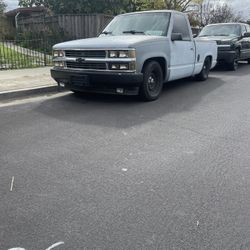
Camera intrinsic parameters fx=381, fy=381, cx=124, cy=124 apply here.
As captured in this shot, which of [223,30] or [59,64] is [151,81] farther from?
[223,30]

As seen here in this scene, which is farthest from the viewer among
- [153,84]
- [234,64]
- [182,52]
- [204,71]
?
[234,64]

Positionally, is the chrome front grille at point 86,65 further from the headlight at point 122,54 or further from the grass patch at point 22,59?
the grass patch at point 22,59

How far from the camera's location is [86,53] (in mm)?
7727

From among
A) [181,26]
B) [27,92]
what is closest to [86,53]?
[27,92]

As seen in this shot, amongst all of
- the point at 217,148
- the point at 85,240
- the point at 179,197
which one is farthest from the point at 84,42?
the point at 85,240

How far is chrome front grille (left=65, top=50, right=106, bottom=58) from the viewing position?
754 centimetres

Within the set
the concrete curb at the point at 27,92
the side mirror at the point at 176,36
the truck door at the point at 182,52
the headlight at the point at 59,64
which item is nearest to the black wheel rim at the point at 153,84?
the truck door at the point at 182,52

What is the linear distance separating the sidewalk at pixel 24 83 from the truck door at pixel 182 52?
9.77ft

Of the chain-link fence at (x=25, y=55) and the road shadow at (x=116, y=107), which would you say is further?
the chain-link fence at (x=25, y=55)

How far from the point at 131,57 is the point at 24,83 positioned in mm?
3529

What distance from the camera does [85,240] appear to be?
300 centimetres

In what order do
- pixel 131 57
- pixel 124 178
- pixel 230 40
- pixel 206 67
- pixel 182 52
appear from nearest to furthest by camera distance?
pixel 124 178, pixel 131 57, pixel 182 52, pixel 206 67, pixel 230 40

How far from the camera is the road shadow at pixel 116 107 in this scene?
6.58 meters

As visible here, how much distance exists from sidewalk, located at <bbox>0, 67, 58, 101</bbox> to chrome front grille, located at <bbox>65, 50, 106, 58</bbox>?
1.46 meters
